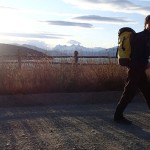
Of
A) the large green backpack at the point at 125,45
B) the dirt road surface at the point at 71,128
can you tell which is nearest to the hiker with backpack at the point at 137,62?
the large green backpack at the point at 125,45

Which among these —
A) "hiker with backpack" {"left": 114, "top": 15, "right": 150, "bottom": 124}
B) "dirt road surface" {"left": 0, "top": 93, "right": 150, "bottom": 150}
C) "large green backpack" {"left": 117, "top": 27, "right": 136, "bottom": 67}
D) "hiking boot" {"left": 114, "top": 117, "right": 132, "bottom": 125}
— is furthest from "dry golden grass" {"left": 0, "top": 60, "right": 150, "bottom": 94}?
"large green backpack" {"left": 117, "top": 27, "right": 136, "bottom": 67}

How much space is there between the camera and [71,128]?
9.38 m

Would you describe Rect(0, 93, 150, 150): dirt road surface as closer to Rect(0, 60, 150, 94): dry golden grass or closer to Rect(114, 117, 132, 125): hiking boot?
Rect(114, 117, 132, 125): hiking boot

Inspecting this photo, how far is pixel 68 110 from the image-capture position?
453 inches

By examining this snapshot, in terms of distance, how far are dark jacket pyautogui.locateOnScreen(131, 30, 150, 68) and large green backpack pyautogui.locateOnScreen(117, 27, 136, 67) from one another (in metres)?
0.08

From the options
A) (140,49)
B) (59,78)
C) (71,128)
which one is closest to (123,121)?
(71,128)

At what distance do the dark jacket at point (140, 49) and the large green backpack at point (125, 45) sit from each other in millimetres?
79

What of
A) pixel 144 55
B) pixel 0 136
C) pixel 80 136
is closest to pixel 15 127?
pixel 0 136

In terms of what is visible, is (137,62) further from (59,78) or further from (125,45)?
(59,78)

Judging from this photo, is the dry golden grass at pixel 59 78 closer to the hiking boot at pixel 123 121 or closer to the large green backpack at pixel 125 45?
the hiking boot at pixel 123 121

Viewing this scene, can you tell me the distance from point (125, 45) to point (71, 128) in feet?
5.92

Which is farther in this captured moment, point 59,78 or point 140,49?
point 59,78

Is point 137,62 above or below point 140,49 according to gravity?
below

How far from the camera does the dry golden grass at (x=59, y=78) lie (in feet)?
45.0
